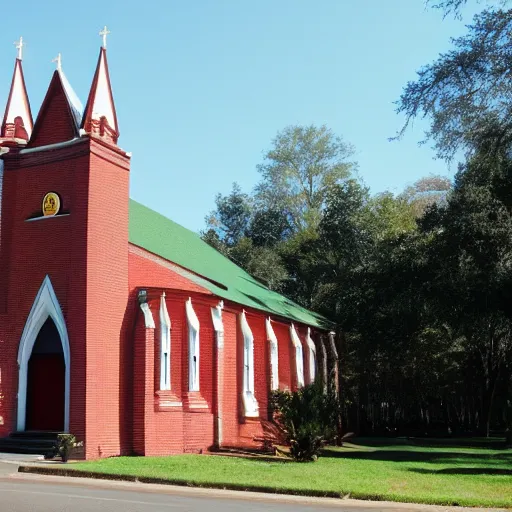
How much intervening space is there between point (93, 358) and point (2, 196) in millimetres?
6322

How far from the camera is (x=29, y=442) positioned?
2041cm

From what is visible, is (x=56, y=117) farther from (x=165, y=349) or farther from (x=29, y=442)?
(x=29, y=442)

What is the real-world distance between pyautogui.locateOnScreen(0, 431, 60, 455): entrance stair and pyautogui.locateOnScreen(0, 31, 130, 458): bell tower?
475 millimetres

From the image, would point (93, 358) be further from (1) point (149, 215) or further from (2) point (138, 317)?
(1) point (149, 215)

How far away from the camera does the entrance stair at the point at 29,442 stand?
20.0 m

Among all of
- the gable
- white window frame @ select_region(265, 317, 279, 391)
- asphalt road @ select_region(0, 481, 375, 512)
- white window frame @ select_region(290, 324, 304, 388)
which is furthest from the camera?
white window frame @ select_region(290, 324, 304, 388)

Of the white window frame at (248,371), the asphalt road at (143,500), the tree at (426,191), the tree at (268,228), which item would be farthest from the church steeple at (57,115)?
the tree at (426,191)

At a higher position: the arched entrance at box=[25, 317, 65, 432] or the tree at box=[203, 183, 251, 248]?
the tree at box=[203, 183, 251, 248]

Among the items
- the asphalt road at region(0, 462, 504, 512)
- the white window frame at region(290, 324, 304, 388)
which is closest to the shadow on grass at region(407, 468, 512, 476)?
the asphalt road at region(0, 462, 504, 512)

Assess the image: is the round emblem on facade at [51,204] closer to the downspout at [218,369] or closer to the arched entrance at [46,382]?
the arched entrance at [46,382]

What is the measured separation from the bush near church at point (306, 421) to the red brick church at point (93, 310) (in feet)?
10.6

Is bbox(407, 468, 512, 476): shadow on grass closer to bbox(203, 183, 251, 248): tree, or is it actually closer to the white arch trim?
the white arch trim

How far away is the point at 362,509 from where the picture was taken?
11930 millimetres

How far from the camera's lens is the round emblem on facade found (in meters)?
21.8
